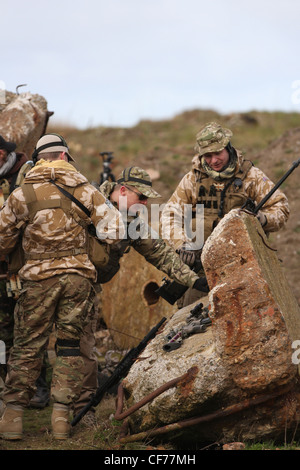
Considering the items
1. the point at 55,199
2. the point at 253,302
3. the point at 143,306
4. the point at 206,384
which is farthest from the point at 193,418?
the point at 143,306

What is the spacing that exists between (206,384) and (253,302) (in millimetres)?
660

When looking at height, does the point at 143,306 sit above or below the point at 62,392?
above

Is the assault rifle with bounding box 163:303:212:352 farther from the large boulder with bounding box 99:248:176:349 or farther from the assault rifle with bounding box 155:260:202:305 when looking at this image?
the large boulder with bounding box 99:248:176:349

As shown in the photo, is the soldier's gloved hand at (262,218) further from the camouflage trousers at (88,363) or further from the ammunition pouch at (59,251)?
the camouflage trousers at (88,363)

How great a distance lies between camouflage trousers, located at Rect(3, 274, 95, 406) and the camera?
4957mm

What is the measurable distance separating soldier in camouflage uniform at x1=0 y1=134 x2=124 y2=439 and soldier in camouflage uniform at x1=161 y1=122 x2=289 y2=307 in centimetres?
133

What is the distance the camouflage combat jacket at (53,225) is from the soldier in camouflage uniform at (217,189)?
1285mm

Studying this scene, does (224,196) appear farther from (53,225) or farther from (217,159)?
(53,225)

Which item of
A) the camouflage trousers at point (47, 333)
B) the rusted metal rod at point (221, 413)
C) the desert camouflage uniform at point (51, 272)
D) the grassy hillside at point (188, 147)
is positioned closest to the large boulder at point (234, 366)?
the rusted metal rod at point (221, 413)

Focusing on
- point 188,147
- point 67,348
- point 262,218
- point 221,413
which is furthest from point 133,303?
point 188,147

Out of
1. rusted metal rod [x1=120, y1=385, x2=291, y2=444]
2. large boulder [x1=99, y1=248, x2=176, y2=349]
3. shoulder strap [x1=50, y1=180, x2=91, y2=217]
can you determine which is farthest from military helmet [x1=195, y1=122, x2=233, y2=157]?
large boulder [x1=99, y1=248, x2=176, y2=349]

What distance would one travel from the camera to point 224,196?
245 inches
